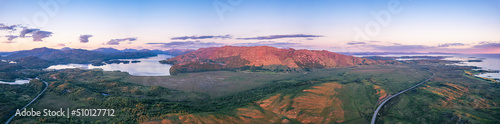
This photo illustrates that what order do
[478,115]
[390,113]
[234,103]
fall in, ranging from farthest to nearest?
[234,103] < [390,113] < [478,115]

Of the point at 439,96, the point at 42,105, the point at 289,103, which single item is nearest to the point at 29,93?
the point at 42,105

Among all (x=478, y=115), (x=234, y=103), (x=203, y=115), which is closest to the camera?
(x=203, y=115)

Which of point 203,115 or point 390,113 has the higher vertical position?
point 203,115

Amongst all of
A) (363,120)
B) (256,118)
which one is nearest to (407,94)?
(363,120)

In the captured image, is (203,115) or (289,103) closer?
(203,115)

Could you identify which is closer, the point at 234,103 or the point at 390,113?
the point at 390,113

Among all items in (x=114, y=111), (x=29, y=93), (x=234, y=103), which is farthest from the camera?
(x=29, y=93)

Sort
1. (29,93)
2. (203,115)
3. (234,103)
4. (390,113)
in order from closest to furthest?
1. (203,115)
2. (390,113)
3. (234,103)
4. (29,93)

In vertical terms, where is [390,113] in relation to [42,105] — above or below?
below

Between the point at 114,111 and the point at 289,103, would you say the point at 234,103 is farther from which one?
the point at 114,111

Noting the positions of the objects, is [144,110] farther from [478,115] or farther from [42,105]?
[478,115]
